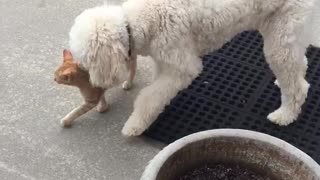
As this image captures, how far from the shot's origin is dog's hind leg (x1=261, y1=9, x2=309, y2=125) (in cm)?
242

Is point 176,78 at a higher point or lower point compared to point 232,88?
higher

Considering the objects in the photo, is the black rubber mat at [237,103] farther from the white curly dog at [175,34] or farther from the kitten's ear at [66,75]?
the kitten's ear at [66,75]

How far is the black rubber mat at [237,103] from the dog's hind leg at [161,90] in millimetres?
125

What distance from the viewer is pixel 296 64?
8.27 feet

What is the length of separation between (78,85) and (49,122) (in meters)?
0.31

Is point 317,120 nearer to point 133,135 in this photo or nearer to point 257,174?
point 257,174

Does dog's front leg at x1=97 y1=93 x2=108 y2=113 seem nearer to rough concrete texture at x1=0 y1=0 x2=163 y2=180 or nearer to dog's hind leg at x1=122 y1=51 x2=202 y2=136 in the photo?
rough concrete texture at x1=0 y1=0 x2=163 y2=180

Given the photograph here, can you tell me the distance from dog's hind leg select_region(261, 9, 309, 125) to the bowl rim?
567mm

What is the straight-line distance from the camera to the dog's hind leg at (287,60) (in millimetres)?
2418

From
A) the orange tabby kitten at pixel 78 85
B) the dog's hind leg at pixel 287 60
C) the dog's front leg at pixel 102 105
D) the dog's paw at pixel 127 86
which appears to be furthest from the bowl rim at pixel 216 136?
the dog's paw at pixel 127 86

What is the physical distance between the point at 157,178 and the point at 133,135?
29.7 inches

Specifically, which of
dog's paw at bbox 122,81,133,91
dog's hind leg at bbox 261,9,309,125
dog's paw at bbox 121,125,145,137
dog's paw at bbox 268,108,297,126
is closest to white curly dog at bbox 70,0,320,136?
dog's hind leg at bbox 261,9,309,125

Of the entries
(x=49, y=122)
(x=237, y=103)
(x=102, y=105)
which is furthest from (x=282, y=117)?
(x=49, y=122)

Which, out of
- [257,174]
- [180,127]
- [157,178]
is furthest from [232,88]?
[157,178]
